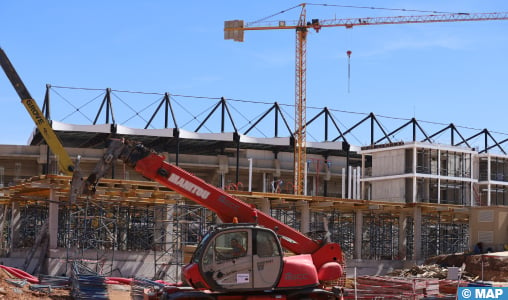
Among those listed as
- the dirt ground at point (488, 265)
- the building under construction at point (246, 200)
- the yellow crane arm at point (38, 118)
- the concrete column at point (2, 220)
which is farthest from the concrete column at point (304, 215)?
the concrete column at point (2, 220)

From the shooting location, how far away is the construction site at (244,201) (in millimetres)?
29203

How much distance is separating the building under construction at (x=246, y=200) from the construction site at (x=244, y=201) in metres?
0.14

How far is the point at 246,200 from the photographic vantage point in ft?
173

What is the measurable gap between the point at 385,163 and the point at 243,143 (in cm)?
1675

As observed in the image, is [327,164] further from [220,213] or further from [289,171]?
[220,213]

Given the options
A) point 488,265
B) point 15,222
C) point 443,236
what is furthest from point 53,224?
point 443,236

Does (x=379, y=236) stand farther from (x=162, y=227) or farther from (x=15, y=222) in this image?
(x=15, y=222)

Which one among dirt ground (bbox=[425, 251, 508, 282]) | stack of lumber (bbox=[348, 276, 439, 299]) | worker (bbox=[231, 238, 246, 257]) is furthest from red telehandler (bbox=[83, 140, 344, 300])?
dirt ground (bbox=[425, 251, 508, 282])

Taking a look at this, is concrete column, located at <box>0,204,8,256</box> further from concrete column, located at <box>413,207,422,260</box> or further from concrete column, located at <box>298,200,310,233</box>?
concrete column, located at <box>413,207,422,260</box>

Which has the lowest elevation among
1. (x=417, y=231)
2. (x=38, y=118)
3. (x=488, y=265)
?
(x=488, y=265)

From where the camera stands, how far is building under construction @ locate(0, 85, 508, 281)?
47062 millimetres

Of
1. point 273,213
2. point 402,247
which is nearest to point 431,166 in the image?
point 402,247

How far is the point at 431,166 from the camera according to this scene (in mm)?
65625

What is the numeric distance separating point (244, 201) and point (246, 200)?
369mm
